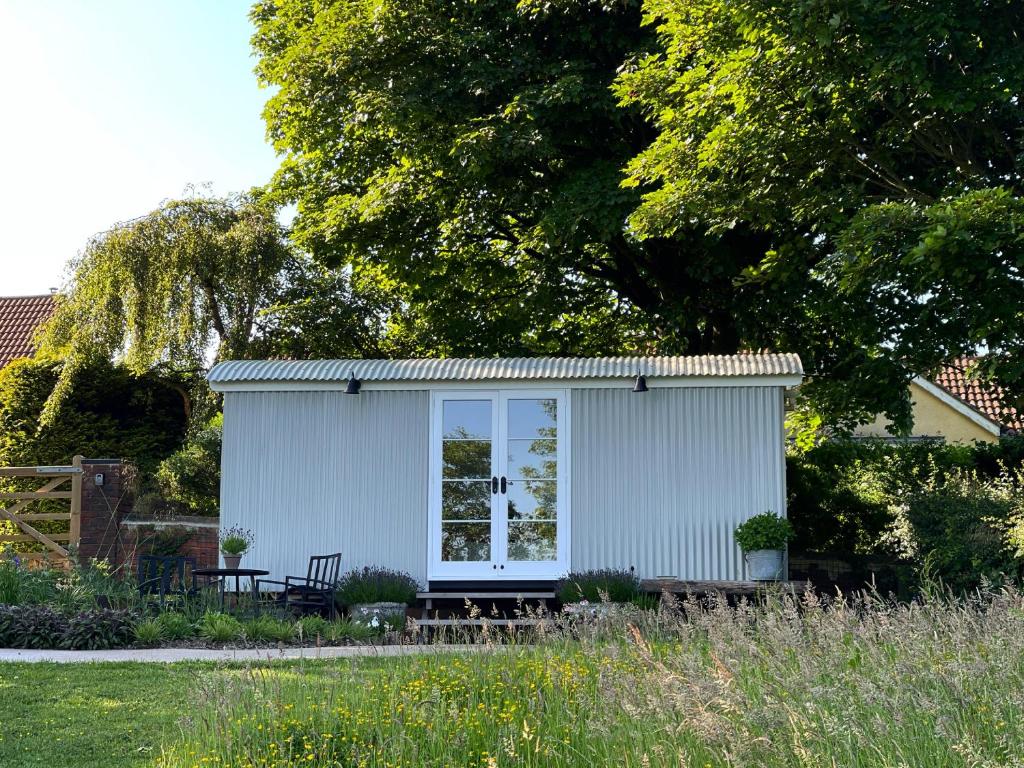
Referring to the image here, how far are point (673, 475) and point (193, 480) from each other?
25.0 ft

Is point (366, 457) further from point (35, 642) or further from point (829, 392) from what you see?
point (829, 392)

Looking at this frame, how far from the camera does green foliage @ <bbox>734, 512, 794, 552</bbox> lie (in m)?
11.2

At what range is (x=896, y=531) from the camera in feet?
38.5

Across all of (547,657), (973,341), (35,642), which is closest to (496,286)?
(973,341)

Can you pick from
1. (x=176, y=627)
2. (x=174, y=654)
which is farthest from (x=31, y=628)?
(x=174, y=654)

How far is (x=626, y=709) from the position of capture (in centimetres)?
467

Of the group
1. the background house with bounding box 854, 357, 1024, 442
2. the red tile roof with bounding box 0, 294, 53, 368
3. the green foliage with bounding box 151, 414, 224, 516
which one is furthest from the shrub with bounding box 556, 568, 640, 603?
the red tile roof with bounding box 0, 294, 53, 368

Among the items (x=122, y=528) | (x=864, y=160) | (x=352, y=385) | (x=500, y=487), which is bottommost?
(x=122, y=528)

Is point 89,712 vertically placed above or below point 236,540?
below

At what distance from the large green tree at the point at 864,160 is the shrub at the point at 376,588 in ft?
17.4

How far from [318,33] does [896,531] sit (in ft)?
35.3

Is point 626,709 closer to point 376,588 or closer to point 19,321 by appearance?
point 376,588

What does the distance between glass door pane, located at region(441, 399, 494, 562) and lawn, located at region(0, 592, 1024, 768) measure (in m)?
5.09

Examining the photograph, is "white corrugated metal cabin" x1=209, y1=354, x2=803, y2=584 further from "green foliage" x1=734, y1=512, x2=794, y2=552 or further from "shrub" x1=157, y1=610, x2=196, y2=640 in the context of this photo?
"shrub" x1=157, y1=610, x2=196, y2=640
